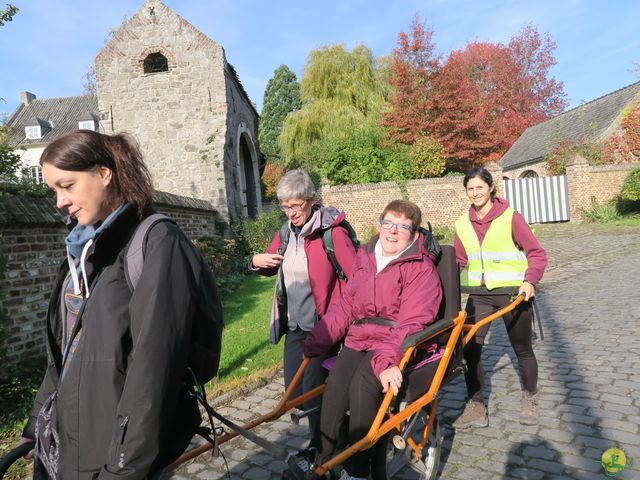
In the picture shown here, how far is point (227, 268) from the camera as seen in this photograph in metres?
13.1

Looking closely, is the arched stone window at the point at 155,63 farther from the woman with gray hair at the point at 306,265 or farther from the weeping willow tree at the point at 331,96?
the woman with gray hair at the point at 306,265

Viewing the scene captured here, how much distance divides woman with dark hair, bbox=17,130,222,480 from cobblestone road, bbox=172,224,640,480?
2216 mm

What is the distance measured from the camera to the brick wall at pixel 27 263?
521cm

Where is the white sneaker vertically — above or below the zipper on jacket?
below

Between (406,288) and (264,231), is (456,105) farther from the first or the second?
(406,288)

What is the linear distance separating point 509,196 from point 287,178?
72.1 ft

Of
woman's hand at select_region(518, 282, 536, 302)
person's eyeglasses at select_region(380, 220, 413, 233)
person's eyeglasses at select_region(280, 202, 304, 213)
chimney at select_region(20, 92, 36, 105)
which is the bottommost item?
woman's hand at select_region(518, 282, 536, 302)

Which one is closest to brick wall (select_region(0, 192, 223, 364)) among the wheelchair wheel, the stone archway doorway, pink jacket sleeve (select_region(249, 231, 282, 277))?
pink jacket sleeve (select_region(249, 231, 282, 277))

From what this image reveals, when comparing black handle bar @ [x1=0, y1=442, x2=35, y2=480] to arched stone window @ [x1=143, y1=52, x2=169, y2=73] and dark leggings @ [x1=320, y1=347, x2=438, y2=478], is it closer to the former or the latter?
dark leggings @ [x1=320, y1=347, x2=438, y2=478]

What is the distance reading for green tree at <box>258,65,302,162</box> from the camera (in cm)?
5612

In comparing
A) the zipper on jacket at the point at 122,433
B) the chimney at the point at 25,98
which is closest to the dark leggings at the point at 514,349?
the zipper on jacket at the point at 122,433

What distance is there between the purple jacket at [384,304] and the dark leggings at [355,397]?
0.45 feet

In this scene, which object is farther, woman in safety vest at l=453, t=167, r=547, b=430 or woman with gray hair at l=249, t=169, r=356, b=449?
woman in safety vest at l=453, t=167, r=547, b=430

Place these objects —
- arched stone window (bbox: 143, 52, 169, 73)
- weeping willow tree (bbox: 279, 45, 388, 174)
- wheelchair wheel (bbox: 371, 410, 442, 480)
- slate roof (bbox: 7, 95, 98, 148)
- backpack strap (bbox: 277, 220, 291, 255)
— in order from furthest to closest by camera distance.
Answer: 1. slate roof (bbox: 7, 95, 98, 148)
2. weeping willow tree (bbox: 279, 45, 388, 174)
3. arched stone window (bbox: 143, 52, 169, 73)
4. backpack strap (bbox: 277, 220, 291, 255)
5. wheelchair wheel (bbox: 371, 410, 442, 480)
